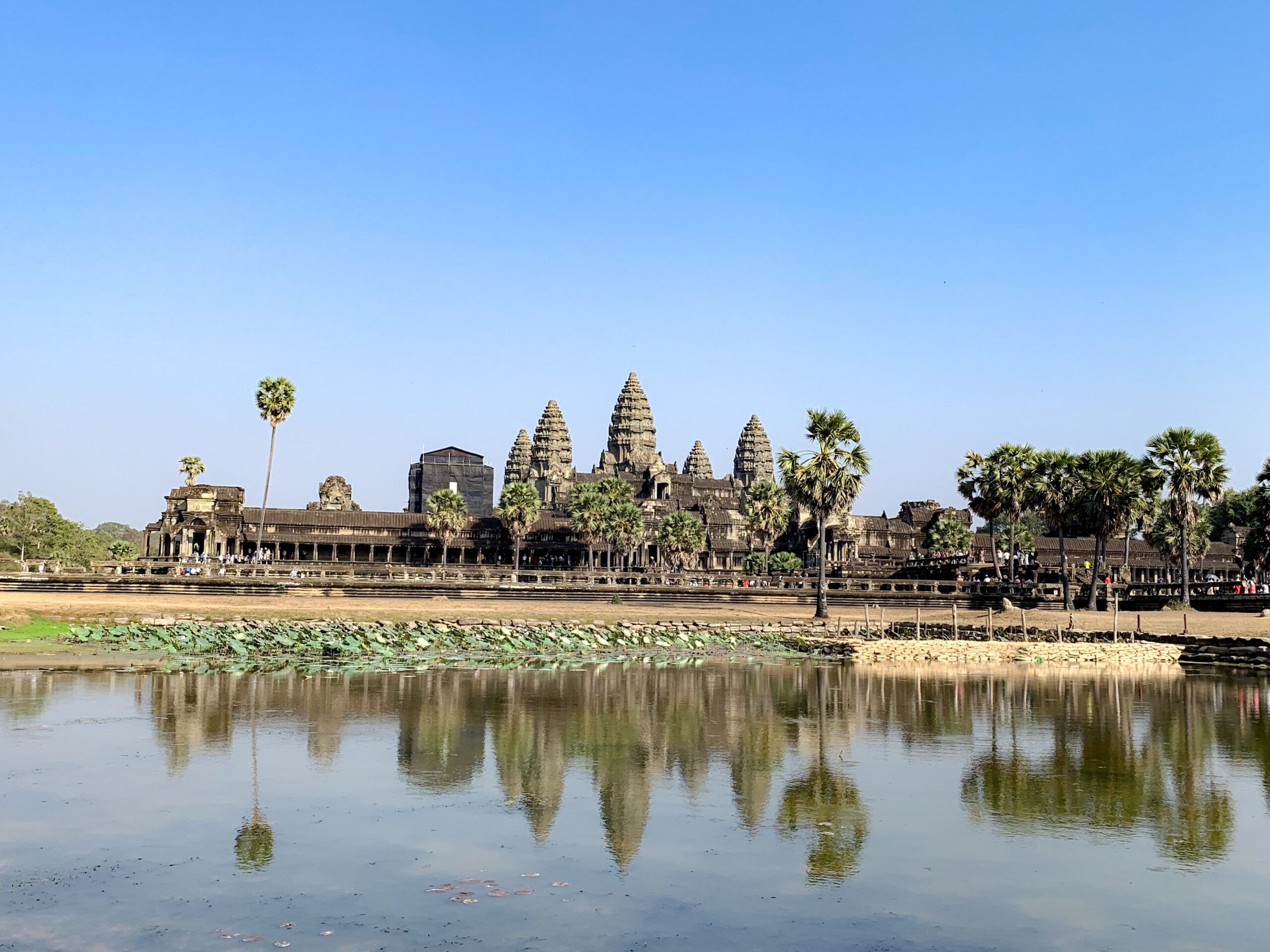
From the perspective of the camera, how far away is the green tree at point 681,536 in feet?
346

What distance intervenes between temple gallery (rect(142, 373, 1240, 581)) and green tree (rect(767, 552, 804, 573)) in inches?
153

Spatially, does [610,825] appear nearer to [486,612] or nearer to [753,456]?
[486,612]

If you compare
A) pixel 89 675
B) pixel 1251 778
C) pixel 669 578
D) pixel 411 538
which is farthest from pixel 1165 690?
pixel 411 538

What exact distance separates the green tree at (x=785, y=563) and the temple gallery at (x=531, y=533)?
153 inches

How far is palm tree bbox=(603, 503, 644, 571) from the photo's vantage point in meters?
101

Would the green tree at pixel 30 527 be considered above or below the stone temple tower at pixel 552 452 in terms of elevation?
below

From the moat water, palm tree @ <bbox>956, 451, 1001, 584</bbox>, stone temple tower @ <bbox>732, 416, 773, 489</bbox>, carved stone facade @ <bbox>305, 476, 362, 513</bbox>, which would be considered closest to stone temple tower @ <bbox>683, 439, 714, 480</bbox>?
stone temple tower @ <bbox>732, 416, 773, 489</bbox>

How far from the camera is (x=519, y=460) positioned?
187500 millimetres

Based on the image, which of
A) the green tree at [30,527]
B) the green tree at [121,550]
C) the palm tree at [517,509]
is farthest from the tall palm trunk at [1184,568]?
the green tree at [121,550]

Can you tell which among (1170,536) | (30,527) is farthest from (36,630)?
(1170,536)

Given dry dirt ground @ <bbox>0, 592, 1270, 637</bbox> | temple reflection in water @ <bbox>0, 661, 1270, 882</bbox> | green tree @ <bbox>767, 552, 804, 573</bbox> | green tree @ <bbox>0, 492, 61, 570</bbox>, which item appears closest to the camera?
temple reflection in water @ <bbox>0, 661, 1270, 882</bbox>

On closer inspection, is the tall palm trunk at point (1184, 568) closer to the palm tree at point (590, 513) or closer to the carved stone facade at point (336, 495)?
the palm tree at point (590, 513)

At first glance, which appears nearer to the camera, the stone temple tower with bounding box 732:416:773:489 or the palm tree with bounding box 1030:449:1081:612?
the palm tree with bounding box 1030:449:1081:612

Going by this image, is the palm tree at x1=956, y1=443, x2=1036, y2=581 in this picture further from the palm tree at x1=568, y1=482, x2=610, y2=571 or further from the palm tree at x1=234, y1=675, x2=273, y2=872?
the palm tree at x1=234, y1=675, x2=273, y2=872
